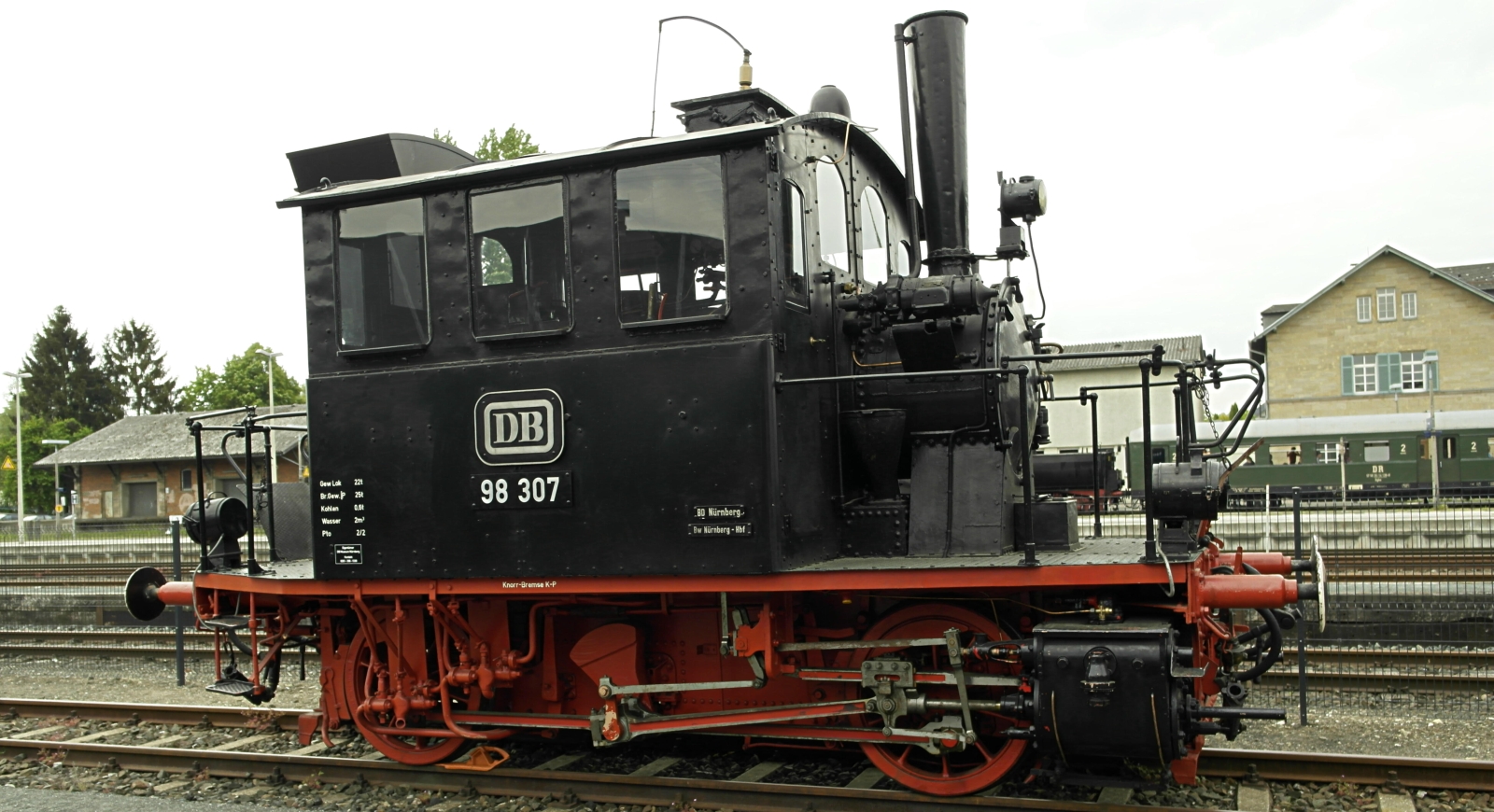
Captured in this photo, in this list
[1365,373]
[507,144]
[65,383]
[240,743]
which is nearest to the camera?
[240,743]

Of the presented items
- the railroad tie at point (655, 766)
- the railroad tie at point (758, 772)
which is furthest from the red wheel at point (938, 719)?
the railroad tie at point (655, 766)

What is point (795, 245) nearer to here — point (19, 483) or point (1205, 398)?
point (1205, 398)

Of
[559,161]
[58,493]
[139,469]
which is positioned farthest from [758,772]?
[139,469]

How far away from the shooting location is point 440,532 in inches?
241

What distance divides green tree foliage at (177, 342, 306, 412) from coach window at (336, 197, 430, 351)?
175ft

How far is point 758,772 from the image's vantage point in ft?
20.6

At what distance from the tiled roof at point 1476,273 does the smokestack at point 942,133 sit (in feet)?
180

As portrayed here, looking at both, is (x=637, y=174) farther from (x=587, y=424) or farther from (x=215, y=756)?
(x=215, y=756)

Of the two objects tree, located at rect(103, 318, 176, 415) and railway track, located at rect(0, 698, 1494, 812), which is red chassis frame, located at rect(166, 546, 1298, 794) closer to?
railway track, located at rect(0, 698, 1494, 812)

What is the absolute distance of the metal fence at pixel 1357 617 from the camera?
27.3 ft

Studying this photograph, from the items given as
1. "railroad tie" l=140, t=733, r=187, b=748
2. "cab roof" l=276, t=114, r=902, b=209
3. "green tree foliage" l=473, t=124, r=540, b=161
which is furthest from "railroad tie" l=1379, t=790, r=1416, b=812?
"green tree foliage" l=473, t=124, r=540, b=161

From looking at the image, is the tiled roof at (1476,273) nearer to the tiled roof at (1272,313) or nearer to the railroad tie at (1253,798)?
the tiled roof at (1272,313)

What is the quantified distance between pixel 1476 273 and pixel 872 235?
5789cm

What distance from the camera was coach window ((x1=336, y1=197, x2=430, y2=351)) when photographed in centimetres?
626
